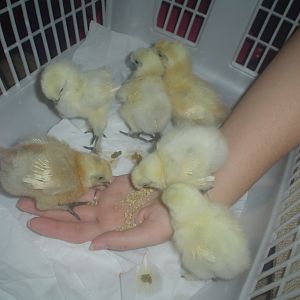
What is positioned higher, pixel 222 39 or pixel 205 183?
pixel 222 39

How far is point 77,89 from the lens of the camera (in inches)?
55.1

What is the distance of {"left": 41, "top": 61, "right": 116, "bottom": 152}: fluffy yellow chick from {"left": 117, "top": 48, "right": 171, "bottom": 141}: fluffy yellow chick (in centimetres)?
7

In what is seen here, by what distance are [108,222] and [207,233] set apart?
0.46 m

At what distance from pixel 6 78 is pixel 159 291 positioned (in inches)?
41.8

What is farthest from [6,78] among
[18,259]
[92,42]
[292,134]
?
[292,134]

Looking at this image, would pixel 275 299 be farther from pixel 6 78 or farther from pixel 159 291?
pixel 6 78

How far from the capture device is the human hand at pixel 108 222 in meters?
1.33

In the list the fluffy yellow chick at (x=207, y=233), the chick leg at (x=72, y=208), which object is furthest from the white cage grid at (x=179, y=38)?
the chick leg at (x=72, y=208)

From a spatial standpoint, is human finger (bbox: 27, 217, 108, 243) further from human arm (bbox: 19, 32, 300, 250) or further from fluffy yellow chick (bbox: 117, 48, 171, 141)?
fluffy yellow chick (bbox: 117, 48, 171, 141)

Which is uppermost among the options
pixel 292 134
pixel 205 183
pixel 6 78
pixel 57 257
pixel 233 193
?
pixel 292 134

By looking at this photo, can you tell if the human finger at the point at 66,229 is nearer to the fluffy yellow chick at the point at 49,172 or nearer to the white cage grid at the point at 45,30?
the fluffy yellow chick at the point at 49,172

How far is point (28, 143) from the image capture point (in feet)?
4.01

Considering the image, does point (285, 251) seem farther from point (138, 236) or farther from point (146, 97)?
point (146, 97)

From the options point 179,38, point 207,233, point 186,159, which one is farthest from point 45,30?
point 207,233
